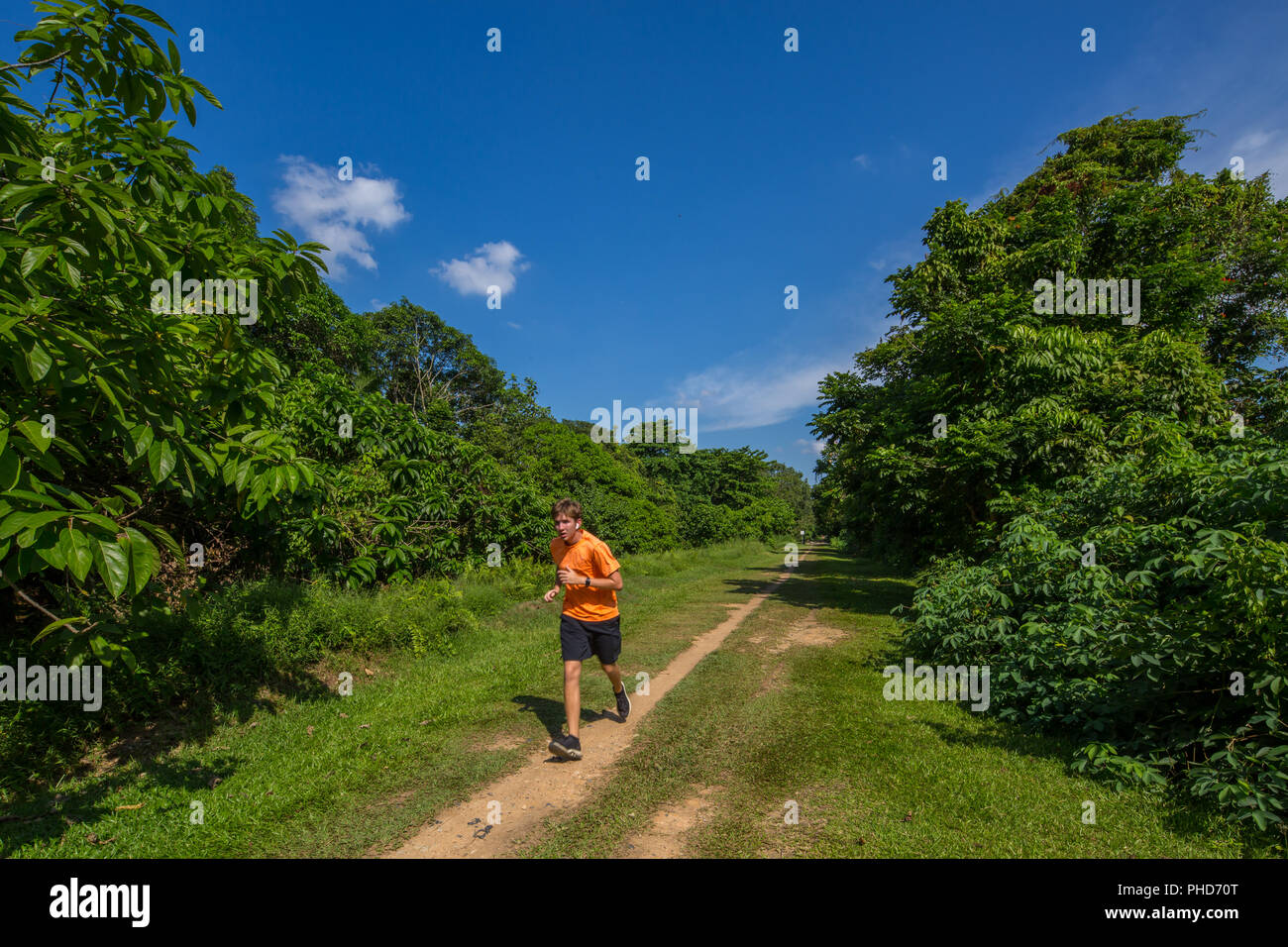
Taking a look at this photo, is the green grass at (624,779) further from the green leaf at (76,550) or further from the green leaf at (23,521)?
the green leaf at (23,521)

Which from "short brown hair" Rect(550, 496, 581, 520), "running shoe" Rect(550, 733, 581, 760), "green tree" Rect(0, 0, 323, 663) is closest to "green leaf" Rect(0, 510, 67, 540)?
"green tree" Rect(0, 0, 323, 663)

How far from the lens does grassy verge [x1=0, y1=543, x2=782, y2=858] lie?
12.5 feet

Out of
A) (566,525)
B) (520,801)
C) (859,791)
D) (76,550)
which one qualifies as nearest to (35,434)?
(76,550)

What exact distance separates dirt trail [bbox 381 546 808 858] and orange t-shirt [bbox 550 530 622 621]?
123 cm

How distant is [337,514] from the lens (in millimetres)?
8867

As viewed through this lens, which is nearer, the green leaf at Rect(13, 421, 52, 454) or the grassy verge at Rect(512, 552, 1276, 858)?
the green leaf at Rect(13, 421, 52, 454)

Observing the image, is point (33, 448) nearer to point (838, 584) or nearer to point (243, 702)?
point (243, 702)

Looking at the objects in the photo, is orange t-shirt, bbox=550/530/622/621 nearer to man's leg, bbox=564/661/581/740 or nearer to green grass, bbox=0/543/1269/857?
man's leg, bbox=564/661/581/740

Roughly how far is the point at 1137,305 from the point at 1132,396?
118 inches

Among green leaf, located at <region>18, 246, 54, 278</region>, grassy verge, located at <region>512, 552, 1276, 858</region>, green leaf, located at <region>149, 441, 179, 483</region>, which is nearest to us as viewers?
green leaf, located at <region>18, 246, 54, 278</region>

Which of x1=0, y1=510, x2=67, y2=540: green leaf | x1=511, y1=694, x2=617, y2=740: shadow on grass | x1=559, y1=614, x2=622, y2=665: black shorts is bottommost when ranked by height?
x1=511, y1=694, x2=617, y2=740: shadow on grass

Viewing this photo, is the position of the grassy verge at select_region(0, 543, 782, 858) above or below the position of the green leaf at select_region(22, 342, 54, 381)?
below

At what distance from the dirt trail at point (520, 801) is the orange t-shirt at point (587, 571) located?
1.23 metres

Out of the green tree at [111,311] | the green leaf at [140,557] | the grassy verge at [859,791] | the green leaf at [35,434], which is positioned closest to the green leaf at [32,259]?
the green tree at [111,311]
